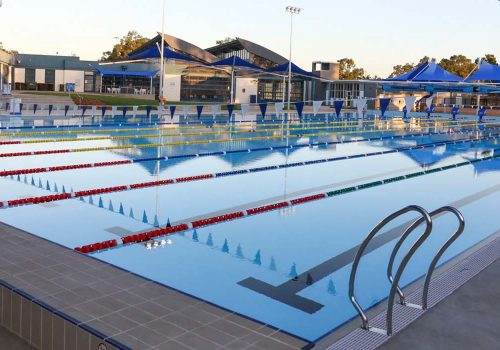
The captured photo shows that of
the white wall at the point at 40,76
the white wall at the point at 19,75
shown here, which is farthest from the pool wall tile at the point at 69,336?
the white wall at the point at 19,75

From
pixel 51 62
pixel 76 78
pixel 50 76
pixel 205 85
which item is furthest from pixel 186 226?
pixel 50 76

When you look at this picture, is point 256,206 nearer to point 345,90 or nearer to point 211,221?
point 211,221

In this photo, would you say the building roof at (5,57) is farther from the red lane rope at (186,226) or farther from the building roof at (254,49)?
the red lane rope at (186,226)

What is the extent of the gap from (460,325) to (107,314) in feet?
6.31

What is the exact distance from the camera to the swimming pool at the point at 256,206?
4.28 meters

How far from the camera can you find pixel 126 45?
215ft

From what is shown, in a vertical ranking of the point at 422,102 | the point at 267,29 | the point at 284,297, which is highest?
the point at 267,29

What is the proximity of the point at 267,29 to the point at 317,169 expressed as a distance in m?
34.1

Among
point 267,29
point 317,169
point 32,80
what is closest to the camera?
point 317,169

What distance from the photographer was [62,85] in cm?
4906

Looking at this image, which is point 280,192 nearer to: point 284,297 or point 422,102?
point 284,297

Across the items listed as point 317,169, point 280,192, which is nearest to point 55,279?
point 280,192

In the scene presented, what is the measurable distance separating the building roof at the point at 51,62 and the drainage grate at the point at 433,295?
155 feet

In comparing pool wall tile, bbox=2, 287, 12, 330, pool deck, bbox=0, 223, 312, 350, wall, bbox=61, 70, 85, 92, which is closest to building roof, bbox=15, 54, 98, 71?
wall, bbox=61, 70, 85, 92
